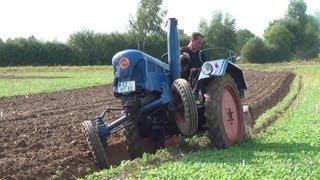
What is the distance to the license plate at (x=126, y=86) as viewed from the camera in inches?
340

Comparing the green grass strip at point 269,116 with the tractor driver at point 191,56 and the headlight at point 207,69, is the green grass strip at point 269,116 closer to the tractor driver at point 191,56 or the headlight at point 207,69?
the tractor driver at point 191,56

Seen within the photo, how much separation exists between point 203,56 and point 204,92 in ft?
3.67

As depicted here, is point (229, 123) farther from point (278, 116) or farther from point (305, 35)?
point (305, 35)

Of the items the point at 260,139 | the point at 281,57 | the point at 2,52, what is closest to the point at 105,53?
the point at 2,52

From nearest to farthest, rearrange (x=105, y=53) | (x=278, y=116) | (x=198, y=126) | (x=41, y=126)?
(x=198, y=126)
(x=41, y=126)
(x=278, y=116)
(x=105, y=53)

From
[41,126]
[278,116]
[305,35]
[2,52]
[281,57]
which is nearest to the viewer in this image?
[41,126]

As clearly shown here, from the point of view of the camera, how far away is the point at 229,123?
9.52 meters

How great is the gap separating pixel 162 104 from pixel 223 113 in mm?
1197

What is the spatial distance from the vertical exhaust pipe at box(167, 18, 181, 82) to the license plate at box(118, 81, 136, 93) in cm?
102

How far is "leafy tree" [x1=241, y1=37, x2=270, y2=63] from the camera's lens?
67062 mm

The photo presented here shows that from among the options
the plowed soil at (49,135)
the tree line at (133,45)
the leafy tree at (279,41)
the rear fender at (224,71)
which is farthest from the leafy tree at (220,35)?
the rear fender at (224,71)

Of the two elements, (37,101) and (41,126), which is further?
(37,101)

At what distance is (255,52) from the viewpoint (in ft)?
222

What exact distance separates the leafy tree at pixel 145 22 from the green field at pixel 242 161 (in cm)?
5394
